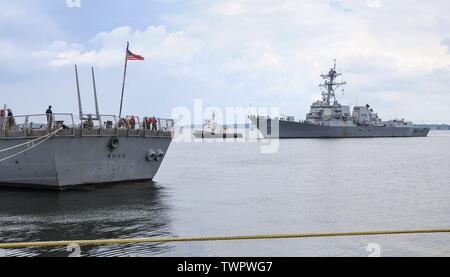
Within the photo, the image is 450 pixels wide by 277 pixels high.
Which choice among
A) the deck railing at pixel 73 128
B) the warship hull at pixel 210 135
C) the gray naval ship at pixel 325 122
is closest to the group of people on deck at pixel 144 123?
the deck railing at pixel 73 128

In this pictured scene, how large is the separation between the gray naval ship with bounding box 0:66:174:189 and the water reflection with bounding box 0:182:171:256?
0.70 metres

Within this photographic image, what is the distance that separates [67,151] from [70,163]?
0.74 m

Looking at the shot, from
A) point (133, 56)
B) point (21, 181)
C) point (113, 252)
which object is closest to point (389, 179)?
point (133, 56)

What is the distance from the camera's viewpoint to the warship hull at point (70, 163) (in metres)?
25.9

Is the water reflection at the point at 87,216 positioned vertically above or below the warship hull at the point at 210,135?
above

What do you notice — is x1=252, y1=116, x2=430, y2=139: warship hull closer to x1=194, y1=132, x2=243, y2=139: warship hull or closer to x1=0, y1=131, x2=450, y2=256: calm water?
x1=194, y1=132, x2=243, y2=139: warship hull

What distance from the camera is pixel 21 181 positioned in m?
27.2

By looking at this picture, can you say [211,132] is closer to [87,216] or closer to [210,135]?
[210,135]

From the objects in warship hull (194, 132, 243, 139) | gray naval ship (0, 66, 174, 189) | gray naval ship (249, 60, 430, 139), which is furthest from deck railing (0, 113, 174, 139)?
warship hull (194, 132, 243, 139)

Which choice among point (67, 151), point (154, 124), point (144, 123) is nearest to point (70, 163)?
point (67, 151)

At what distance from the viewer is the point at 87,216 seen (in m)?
20.6

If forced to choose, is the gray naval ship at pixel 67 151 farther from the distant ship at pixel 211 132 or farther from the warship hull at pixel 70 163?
the distant ship at pixel 211 132

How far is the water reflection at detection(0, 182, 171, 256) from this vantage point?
14906 millimetres
